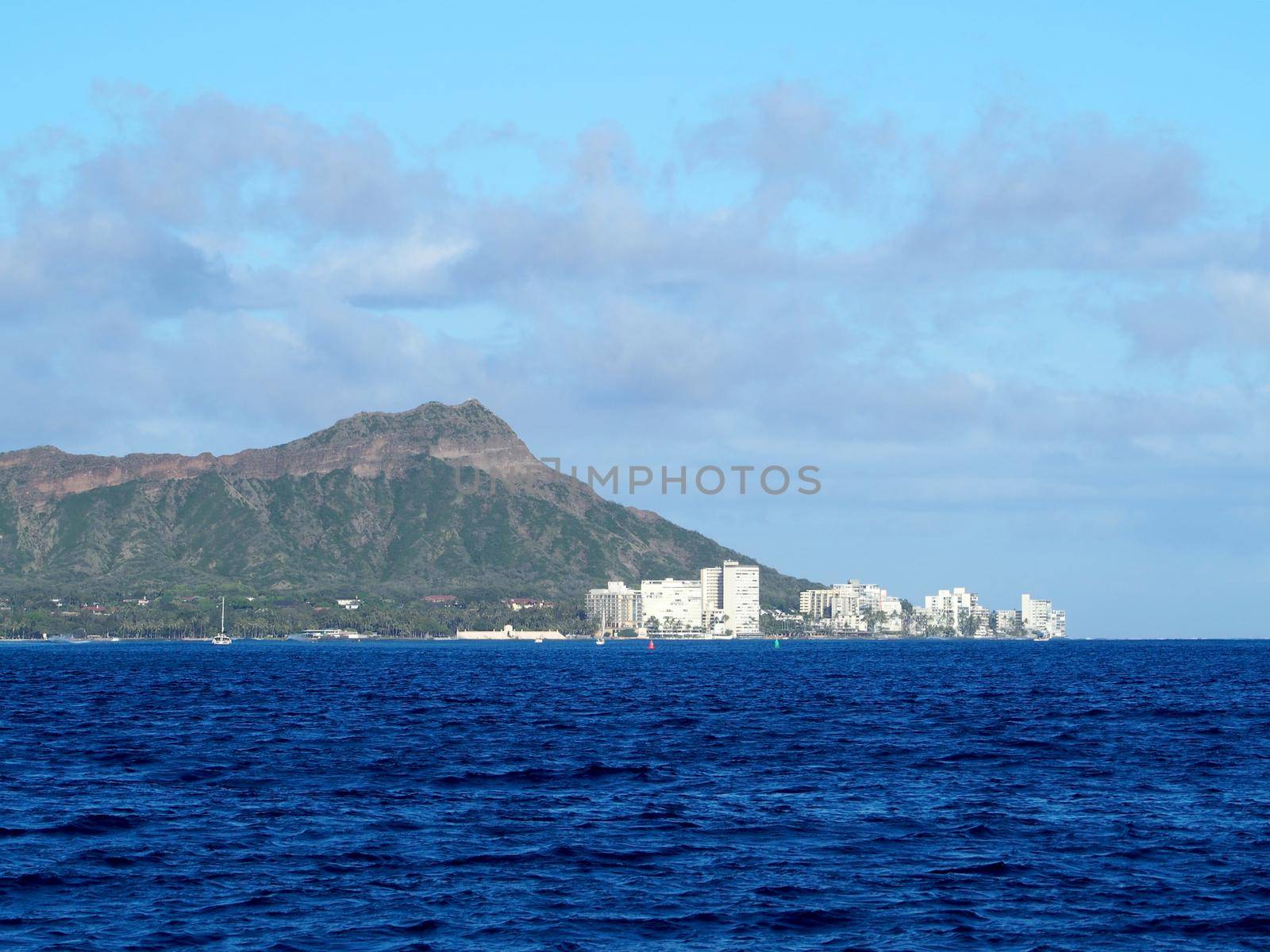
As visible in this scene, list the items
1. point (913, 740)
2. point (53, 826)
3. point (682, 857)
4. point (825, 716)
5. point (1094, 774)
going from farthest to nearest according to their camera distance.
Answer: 1. point (825, 716)
2. point (913, 740)
3. point (1094, 774)
4. point (53, 826)
5. point (682, 857)

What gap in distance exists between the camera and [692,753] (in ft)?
239

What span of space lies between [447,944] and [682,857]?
1181cm

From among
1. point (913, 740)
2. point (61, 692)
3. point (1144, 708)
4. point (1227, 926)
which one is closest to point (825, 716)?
point (913, 740)

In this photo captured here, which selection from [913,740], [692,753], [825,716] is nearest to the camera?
[692,753]

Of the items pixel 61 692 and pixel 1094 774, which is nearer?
pixel 1094 774

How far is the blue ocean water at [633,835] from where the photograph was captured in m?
34.0

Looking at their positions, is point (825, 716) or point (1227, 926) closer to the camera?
point (1227, 926)

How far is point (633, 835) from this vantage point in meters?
46.2

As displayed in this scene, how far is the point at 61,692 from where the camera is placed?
14100cm

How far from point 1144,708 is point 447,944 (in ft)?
309

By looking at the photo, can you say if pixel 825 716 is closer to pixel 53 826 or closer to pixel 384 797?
pixel 384 797

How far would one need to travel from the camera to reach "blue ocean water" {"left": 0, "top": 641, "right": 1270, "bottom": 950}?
34.0m

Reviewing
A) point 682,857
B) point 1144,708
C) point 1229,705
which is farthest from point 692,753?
point 1229,705

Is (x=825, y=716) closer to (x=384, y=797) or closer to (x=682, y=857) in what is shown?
(x=384, y=797)
